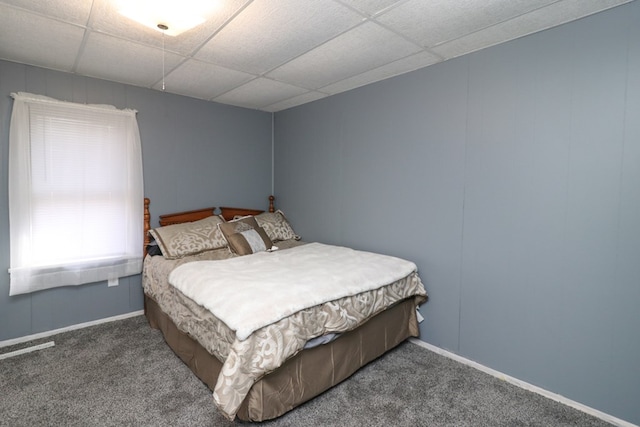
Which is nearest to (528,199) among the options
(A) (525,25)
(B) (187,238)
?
(A) (525,25)

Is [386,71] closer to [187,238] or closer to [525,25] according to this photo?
[525,25]

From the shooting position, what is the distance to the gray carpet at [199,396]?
1.79m

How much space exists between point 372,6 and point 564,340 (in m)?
2.31

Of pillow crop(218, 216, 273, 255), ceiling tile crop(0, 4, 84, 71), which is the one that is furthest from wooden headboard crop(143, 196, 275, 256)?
ceiling tile crop(0, 4, 84, 71)

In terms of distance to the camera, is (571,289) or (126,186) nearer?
(571,289)

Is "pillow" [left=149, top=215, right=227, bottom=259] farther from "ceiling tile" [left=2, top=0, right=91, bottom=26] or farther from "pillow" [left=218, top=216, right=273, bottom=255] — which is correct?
"ceiling tile" [left=2, top=0, right=91, bottom=26]

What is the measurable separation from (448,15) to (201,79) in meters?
2.15

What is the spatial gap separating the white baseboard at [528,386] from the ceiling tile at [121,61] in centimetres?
312

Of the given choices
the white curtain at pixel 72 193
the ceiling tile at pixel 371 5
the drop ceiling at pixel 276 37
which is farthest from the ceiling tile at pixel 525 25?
the white curtain at pixel 72 193

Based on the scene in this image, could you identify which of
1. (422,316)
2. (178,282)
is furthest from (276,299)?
(422,316)

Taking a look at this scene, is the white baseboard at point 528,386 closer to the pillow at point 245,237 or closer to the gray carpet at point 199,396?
the gray carpet at point 199,396

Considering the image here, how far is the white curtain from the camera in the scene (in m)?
2.60

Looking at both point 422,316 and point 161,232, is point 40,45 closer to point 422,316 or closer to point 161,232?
point 161,232

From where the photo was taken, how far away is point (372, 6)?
1.78 metres
